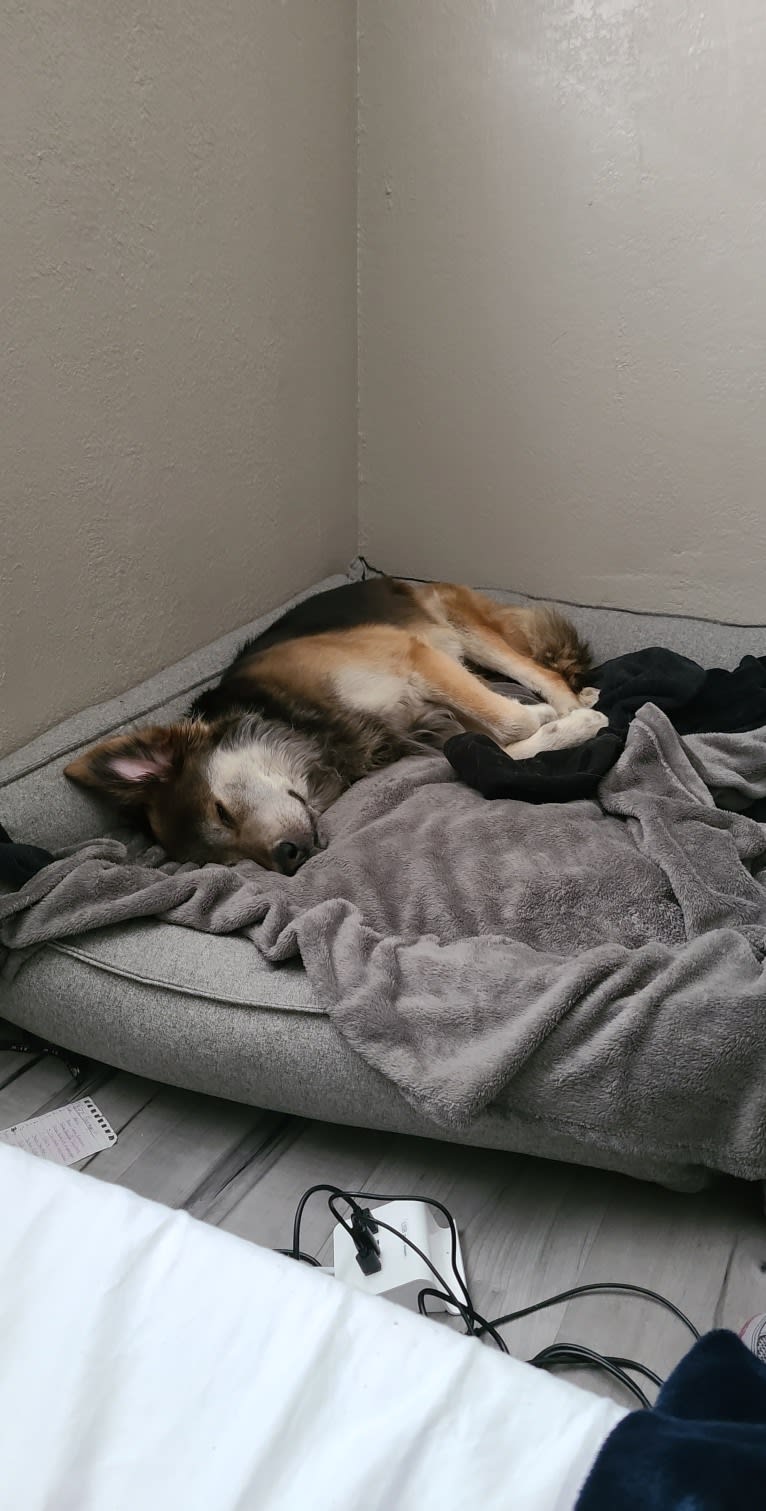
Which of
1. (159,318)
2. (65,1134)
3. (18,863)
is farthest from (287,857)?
(159,318)

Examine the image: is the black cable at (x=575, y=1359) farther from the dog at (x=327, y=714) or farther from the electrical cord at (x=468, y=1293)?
the dog at (x=327, y=714)

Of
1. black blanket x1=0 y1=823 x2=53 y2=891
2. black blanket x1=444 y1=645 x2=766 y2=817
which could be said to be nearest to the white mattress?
black blanket x1=0 y1=823 x2=53 y2=891

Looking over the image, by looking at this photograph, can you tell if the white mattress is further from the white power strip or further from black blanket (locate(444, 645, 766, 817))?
black blanket (locate(444, 645, 766, 817))

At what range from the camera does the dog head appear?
6.69ft

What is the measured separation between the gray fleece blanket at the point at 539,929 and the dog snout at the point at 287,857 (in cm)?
→ 6

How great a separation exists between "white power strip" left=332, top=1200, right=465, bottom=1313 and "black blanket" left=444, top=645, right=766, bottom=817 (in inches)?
33.7

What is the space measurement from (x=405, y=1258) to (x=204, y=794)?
1046mm

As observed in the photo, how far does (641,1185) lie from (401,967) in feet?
1.53

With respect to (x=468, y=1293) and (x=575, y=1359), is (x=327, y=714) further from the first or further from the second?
(x=575, y=1359)

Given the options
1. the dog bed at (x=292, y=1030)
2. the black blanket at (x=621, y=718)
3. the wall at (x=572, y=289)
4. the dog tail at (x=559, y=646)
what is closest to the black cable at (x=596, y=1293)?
the dog bed at (x=292, y=1030)

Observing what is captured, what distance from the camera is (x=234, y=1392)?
735 millimetres

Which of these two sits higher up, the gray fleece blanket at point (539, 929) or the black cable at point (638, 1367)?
the gray fleece blanket at point (539, 929)

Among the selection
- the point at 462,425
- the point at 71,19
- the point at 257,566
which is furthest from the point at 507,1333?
the point at 462,425

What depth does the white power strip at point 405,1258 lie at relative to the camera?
1.30 meters
